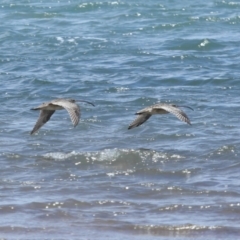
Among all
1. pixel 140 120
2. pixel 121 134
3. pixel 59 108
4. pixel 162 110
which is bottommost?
pixel 121 134

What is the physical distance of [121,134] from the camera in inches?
516

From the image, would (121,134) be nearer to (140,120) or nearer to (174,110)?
(140,120)

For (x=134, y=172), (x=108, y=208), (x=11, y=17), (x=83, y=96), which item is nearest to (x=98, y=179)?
(x=134, y=172)

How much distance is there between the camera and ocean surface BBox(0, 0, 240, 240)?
9.09 m

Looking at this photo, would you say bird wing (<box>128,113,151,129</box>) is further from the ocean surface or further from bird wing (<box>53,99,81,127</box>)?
bird wing (<box>53,99,81,127</box>)

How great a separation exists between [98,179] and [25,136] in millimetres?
2587

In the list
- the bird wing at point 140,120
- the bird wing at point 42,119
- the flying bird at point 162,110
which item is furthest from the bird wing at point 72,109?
the bird wing at point 140,120

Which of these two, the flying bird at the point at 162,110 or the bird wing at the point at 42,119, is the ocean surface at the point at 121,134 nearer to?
the bird wing at the point at 42,119

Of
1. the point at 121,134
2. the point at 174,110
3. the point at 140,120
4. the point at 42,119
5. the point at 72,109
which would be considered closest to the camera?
the point at 72,109

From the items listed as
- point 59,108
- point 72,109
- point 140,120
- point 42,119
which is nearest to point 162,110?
point 140,120

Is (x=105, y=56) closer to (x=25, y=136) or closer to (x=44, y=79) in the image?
(x=44, y=79)

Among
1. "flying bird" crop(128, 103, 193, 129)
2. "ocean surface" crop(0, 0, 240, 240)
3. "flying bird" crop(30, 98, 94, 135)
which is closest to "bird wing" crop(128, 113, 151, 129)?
"flying bird" crop(128, 103, 193, 129)

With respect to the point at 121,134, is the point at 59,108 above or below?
above

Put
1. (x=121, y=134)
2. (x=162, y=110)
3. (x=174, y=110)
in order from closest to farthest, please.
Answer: (x=174, y=110), (x=162, y=110), (x=121, y=134)
